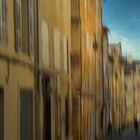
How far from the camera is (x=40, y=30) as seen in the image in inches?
755

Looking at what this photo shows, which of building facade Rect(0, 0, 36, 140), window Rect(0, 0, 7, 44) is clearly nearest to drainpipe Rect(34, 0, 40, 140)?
building facade Rect(0, 0, 36, 140)

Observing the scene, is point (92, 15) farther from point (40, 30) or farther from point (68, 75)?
point (40, 30)

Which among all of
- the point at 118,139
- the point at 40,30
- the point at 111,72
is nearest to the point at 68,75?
the point at 40,30

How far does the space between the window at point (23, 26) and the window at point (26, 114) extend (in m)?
0.98

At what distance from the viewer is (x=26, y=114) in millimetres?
16516

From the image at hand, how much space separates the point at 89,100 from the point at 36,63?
19623 millimetres

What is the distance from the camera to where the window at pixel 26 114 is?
51.9ft

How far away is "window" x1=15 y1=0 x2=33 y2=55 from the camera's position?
1531cm

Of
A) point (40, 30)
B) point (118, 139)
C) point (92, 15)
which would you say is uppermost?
point (92, 15)

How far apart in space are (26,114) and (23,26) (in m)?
1.93

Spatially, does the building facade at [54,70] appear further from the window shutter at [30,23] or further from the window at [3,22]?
the window at [3,22]

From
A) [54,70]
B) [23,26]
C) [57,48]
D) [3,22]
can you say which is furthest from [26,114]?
[57,48]

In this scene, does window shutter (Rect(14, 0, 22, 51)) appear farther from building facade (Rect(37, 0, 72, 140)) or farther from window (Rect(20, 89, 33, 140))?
building facade (Rect(37, 0, 72, 140))

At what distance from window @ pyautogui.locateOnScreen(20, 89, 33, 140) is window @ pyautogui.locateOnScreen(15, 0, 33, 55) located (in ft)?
3.21
